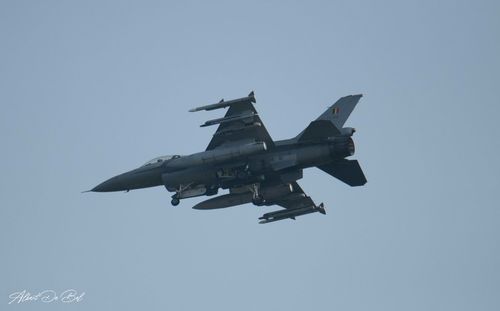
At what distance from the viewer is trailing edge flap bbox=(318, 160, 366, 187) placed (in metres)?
47.8

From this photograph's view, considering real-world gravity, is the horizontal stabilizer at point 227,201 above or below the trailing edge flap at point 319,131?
below

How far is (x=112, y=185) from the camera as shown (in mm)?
49750

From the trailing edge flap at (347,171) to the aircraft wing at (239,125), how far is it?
329cm

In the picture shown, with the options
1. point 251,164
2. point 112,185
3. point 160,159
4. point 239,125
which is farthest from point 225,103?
point 112,185

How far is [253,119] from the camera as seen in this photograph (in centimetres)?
4575

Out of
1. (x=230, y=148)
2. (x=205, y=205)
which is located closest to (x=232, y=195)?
(x=205, y=205)

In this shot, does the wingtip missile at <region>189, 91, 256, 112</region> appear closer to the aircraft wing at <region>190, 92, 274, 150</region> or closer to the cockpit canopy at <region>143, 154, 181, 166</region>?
the aircraft wing at <region>190, 92, 274, 150</region>

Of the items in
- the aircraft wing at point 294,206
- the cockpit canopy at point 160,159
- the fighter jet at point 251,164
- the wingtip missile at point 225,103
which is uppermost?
the wingtip missile at point 225,103

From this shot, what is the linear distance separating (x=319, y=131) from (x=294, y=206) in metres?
7.03

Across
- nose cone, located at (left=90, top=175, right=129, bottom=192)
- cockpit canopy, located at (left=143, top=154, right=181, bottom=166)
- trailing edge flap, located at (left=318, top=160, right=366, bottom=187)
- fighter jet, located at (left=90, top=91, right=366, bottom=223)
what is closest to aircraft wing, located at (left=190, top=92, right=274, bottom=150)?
fighter jet, located at (left=90, top=91, right=366, bottom=223)

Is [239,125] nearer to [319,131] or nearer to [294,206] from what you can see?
[319,131]

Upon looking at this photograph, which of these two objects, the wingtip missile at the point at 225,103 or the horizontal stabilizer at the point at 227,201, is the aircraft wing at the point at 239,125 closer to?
the wingtip missile at the point at 225,103

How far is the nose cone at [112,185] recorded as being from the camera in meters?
49.6

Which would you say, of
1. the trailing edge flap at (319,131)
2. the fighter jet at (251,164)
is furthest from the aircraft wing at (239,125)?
the trailing edge flap at (319,131)
